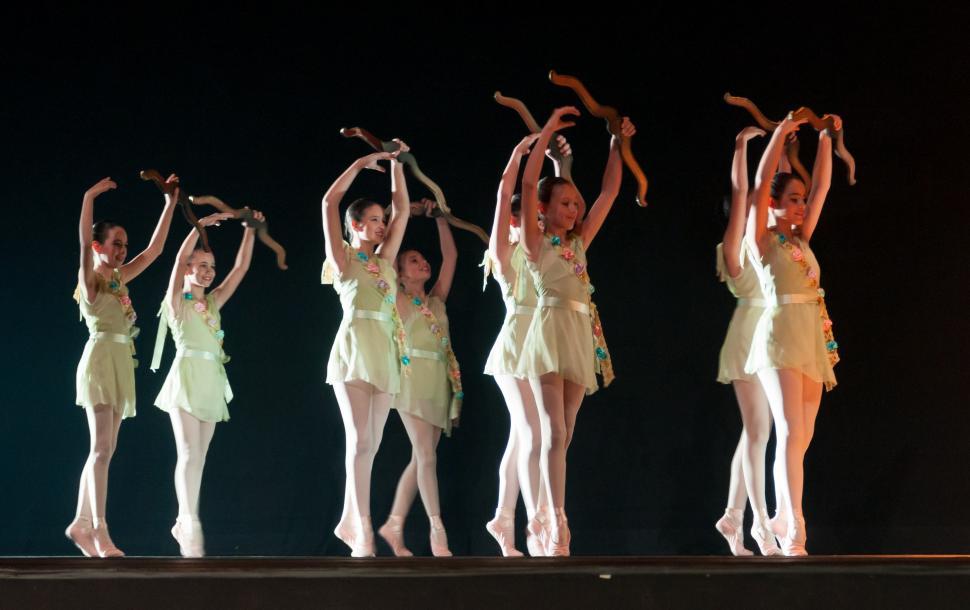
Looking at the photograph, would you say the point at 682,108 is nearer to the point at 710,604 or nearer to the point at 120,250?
the point at 120,250

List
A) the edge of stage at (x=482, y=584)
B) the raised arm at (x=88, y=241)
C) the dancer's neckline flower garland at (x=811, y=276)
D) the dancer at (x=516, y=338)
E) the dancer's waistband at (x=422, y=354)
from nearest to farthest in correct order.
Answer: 1. the edge of stage at (x=482, y=584)
2. the dancer at (x=516, y=338)
3. the dancer's neckline flower garland at (x=811, y=276)
4. the raised arm at (x=88, y=241)
5. the dancer's waistband at (x=422, y=354)

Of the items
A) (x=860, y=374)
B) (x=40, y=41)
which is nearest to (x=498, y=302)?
(x=860, y=374)

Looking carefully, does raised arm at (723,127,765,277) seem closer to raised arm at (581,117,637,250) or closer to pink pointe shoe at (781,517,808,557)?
raised arm at (581,117,637,250)

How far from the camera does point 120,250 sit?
4.53 metres

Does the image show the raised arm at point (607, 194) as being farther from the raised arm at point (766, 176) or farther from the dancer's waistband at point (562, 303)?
the raised arm at point (766, 176)

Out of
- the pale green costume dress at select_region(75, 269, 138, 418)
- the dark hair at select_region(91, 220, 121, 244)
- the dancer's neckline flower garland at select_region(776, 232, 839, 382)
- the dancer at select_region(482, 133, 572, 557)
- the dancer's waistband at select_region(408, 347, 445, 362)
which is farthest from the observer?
the dancer's waistband at select_region(408, 347, 445, 362)

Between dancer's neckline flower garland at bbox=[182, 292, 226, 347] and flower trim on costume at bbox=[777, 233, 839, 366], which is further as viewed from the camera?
dancer's neckline flower garland at bbox=[182, 292, 226, 347]

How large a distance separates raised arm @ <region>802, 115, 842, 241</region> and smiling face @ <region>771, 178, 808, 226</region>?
26 millimetres

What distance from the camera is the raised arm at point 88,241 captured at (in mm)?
4262

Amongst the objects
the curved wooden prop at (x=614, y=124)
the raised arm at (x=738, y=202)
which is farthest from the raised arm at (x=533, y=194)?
the raised arm at (x=738, y=202)

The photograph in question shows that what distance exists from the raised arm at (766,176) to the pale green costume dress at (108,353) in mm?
2468

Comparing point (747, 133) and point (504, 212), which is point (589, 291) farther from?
point (747, 133)

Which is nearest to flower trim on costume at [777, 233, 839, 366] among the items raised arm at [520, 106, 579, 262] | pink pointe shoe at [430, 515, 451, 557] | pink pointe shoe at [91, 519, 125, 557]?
raised arm at [520, 106, 579, 262]

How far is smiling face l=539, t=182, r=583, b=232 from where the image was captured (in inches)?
142
